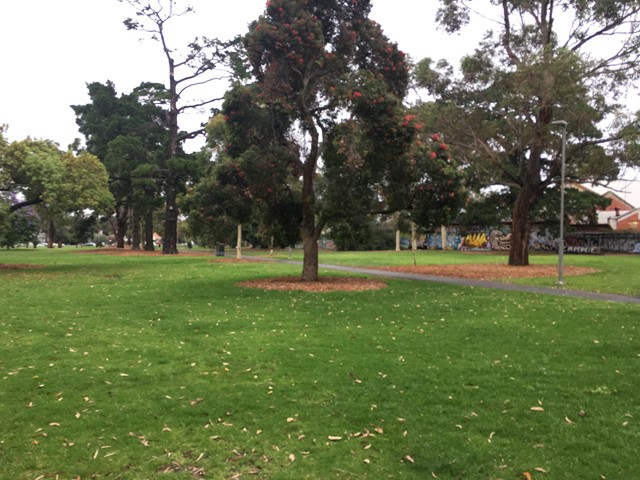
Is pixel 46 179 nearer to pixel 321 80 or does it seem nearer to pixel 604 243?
pixel 321 80

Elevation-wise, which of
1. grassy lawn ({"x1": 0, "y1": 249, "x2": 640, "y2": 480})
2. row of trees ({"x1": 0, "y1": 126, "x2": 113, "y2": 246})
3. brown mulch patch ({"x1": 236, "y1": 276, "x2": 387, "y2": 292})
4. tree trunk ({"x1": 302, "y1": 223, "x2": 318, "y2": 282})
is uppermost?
row of trees ({"x1": 0, "y1": 126, "x2": 113, "y2": 246})

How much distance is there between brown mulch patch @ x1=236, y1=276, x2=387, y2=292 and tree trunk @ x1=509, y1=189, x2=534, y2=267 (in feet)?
40.2

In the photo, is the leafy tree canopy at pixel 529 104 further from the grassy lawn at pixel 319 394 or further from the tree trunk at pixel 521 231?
the grassy lawn at pixel 319 394

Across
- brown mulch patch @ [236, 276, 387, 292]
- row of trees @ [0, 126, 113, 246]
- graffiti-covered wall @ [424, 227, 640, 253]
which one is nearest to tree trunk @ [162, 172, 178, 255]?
row of trees @ [0, 126, 113, 246]

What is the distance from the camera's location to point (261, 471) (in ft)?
11.8

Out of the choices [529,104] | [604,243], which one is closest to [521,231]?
[529,104]

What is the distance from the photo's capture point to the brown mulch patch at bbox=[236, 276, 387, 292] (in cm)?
1468

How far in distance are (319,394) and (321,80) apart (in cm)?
1172

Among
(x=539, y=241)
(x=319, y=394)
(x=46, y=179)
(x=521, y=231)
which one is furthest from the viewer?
(x=539, y=241)

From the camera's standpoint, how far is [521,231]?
26547 millimetres

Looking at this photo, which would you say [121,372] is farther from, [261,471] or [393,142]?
[393,142]

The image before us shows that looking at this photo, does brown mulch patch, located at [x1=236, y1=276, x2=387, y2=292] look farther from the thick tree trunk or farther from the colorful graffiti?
the colorful graffiti

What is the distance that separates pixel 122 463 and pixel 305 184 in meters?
12.6

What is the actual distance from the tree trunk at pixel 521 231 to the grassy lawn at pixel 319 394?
16.4 meters
